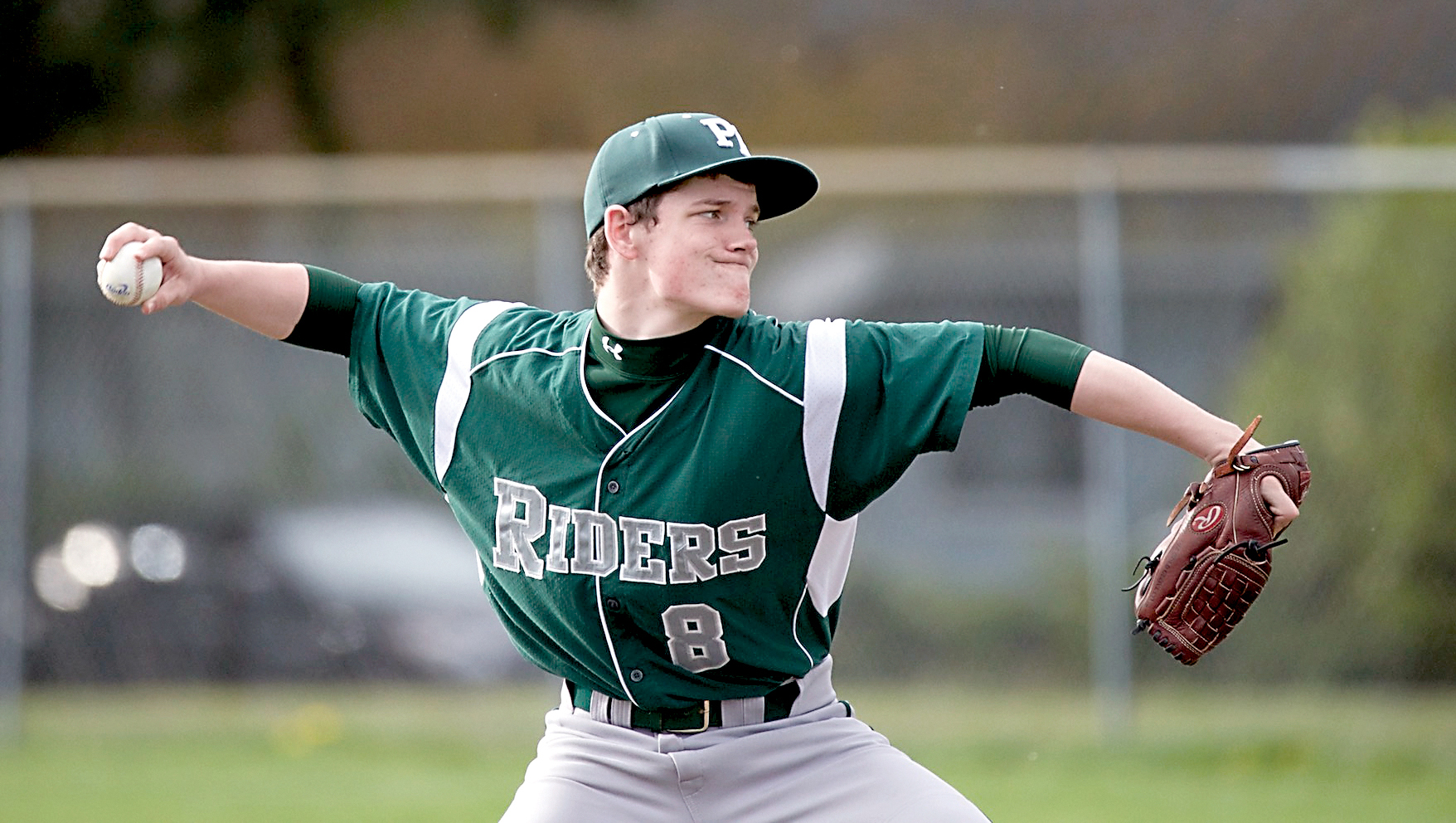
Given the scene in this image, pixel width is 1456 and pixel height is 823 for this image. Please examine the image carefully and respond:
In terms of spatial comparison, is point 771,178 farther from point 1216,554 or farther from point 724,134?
point 1216,554

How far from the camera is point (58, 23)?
11.2 meters

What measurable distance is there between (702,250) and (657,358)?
0.23 m

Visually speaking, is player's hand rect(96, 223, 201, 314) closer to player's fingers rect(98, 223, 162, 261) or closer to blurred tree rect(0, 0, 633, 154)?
player's fingers rect(98, 223, 162, 261)

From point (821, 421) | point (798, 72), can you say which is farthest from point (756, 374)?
point (798, 72)

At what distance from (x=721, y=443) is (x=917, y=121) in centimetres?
1008

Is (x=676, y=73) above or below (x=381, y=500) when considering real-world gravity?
above

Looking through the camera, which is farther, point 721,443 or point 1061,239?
point 1061,239

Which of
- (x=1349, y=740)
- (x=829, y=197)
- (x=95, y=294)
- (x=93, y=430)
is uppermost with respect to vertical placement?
(x=829, y=197)

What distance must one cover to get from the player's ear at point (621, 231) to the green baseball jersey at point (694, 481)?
0.18 meters

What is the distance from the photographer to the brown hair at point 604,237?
2.93 m

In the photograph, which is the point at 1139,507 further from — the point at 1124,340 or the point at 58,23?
the point at 58,23

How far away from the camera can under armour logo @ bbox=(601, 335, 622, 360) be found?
298 centimetres

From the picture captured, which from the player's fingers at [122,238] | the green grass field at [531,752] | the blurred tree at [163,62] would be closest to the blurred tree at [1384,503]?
the green grass field at [531,752]

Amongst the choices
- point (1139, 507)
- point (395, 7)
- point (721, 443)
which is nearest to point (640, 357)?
point (721, 443)
